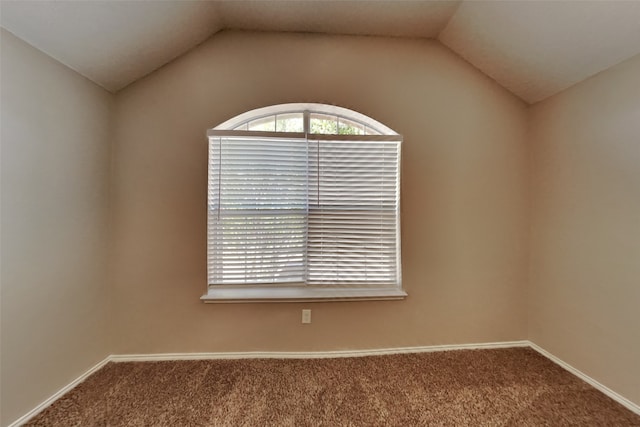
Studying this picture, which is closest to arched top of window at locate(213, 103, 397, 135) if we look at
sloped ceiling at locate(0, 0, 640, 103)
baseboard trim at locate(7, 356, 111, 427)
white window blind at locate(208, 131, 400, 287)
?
white window blind at locate(208, 131, 400, 287)

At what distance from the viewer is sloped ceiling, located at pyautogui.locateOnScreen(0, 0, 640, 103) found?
1.27m

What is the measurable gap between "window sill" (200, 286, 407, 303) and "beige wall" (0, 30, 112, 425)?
78 centimetres

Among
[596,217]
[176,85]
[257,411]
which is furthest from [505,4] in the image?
[257,411]

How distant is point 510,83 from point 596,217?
1.19 m

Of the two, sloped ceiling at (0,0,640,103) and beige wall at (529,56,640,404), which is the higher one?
sloped ceiling at (0,0,640,103)

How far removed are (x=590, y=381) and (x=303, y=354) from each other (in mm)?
1997

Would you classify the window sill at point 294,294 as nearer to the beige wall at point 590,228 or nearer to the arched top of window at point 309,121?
the beige wall at point 590,228

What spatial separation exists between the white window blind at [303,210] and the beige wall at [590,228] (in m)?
1.19

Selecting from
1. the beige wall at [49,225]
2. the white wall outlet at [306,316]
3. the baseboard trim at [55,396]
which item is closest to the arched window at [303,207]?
the white wall outlet at [306,316]

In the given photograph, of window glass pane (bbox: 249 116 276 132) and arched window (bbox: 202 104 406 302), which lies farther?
window glass pane (bbox: 249 116 276 132)

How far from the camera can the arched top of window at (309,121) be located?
76.0 inches

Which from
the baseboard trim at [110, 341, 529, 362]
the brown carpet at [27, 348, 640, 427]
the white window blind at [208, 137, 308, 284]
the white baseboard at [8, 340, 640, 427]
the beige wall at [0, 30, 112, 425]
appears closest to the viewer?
the beige wall at [0, 30, 112, 425]

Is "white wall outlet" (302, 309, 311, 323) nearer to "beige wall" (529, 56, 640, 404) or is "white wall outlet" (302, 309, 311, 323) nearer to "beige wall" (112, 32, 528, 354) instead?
"beige wall" (112, 32, 528, 354)

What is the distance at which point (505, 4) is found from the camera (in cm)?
145
